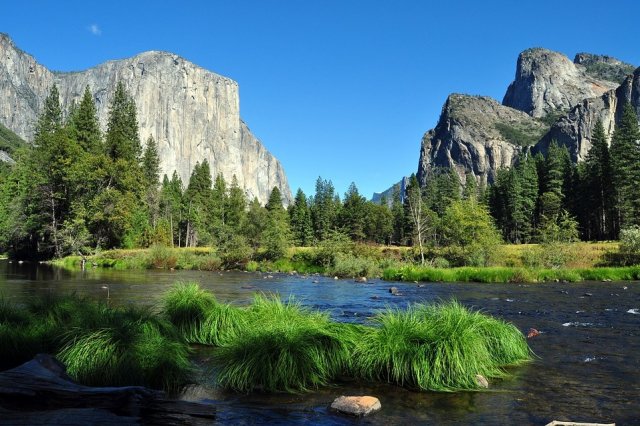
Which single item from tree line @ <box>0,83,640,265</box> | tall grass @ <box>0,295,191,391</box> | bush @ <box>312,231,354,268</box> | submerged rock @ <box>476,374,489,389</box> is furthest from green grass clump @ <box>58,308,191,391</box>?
tree line @ <box>0,83,640,265</box>

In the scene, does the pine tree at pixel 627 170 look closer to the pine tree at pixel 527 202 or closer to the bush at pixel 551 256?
the pine tree at pixel 527 202

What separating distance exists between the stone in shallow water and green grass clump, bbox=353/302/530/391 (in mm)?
1169

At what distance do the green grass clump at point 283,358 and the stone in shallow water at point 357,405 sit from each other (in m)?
1.05

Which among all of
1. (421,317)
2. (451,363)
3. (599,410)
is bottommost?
(599,410)

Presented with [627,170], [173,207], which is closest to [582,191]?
[627,170]

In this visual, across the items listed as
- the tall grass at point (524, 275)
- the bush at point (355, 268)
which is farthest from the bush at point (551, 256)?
the bush at point (355, 268)

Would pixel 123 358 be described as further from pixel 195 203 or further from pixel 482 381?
pixel 195 203

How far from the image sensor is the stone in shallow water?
654cm

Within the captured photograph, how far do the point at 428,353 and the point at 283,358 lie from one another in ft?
8.06

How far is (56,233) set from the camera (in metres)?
53.9

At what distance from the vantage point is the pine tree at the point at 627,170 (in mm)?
61219

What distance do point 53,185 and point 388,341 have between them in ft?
190

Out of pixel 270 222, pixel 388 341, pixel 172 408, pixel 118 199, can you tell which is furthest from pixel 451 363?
pixel 118 199

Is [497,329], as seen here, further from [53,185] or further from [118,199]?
[53,185]
